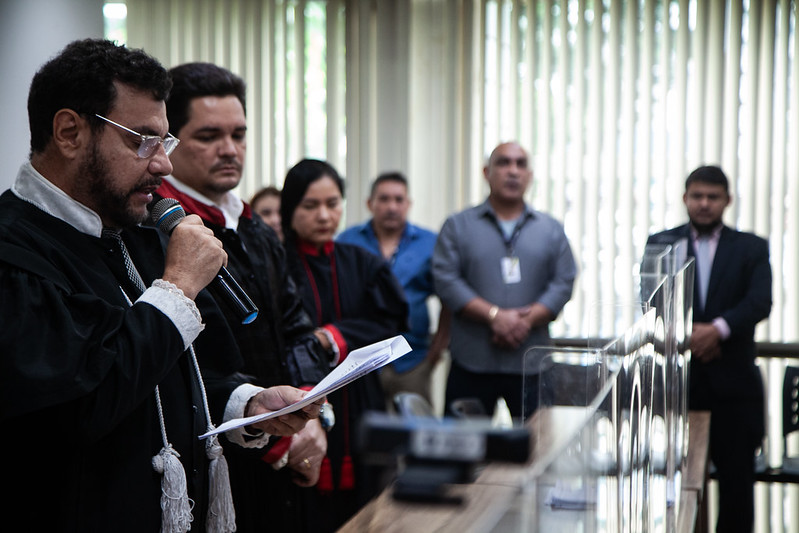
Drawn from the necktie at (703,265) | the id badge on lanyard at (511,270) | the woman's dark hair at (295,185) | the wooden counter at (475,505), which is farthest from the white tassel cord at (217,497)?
the necktie at (703,265)

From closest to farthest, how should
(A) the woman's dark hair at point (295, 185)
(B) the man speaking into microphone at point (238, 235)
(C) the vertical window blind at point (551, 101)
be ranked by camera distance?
(B) the man speaking into microphone at point (238, 235)
(A) the woman's dark hair at point (295, 185)
(C) the vertical window blind at point (551, 101)

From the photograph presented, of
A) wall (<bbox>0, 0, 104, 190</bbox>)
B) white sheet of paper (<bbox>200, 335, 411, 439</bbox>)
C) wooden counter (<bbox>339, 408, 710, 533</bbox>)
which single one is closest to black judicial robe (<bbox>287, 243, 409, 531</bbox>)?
wall (<bbox>0, 0, 104, 190</bbox>)

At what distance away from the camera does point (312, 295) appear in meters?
3.38

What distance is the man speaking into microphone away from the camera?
222 centimetres

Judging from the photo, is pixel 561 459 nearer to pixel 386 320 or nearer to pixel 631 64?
pixel 386 320

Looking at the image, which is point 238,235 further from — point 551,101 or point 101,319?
point 551,101

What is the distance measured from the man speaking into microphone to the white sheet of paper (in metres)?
0.59

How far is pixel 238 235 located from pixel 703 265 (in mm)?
2641

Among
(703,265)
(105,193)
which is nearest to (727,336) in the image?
(703,265)

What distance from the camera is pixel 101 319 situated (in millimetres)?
1394

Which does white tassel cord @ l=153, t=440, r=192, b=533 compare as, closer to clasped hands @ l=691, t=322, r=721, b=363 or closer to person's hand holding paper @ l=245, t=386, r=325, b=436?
person's hand holding paper @ l=245, t=386, r=325, b=436

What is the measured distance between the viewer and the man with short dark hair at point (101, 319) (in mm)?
1340

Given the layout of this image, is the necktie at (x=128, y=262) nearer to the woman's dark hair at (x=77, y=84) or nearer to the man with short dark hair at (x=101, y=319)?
the man with short dark hair at (x=101, y=319)

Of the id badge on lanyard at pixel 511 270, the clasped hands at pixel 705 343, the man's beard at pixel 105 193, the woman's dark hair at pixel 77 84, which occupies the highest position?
the woman's dark hair at pixel 77 84
